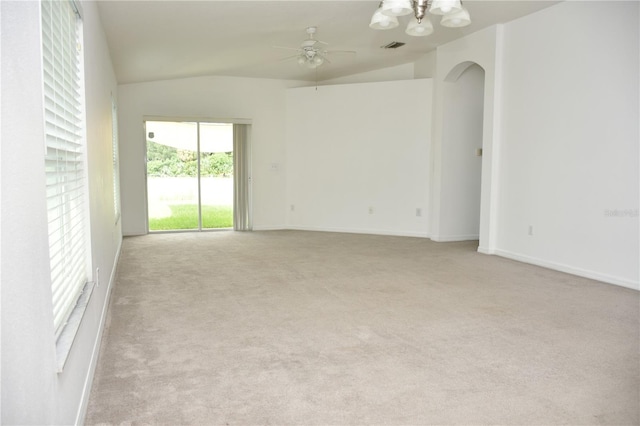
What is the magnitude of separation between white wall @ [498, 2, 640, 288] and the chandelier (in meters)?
1.69

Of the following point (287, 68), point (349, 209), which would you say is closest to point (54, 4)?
point (287, 68)

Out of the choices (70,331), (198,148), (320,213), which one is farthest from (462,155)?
Result: (70,331)

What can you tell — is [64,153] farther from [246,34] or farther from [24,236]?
[246,34]

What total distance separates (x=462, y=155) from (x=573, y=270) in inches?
120

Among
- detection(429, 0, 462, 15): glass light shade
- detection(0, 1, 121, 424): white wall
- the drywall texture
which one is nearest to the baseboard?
detection(0, 1, 121, 424): white wall

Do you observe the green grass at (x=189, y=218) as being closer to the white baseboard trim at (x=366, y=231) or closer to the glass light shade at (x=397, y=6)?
the white baseboard trim at (x=366, y=231)

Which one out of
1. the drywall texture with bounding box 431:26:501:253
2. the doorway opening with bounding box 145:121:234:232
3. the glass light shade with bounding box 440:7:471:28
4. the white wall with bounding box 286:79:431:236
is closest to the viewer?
the glass light shade with bounding box 440:7:471:28

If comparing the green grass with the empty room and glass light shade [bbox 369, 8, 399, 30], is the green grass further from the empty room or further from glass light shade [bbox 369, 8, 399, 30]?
glass light shade [bbox 369, 8, 399, 30]

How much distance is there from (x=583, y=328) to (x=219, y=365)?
273cm

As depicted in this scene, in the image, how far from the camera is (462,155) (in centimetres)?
812

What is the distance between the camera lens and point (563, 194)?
225 inches

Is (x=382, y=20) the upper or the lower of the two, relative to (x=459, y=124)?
upper

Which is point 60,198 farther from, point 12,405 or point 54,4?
point 12,405

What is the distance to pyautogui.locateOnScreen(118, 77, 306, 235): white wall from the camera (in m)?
8.74
